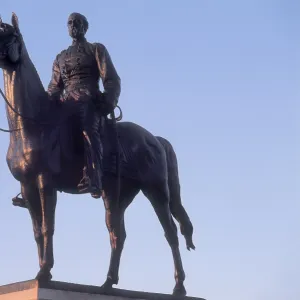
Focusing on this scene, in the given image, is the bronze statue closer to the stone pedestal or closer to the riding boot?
the riding boot

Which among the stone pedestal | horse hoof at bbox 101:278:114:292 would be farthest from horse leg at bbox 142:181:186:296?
the stone pedestal

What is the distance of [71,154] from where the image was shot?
12617 mm

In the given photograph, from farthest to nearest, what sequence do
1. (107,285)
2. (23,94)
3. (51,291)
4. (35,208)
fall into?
(107,285)
(35,208)
(23,94)
(51,291)

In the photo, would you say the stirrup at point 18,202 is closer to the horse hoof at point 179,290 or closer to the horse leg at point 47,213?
the horse leg at point 47,213

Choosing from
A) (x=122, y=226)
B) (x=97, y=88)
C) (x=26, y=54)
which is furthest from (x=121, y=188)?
(x=26, y=54)

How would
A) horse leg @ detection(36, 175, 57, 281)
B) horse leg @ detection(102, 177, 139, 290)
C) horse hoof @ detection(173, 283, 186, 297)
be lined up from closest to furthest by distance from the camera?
horse leg @ detection(36, 175, 57, 281)
horse leg @ detection(102, 177, 139, 290)
horse hoof @ detection(173, 283, 186, 297)

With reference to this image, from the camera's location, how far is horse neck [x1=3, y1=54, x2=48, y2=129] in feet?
40.2

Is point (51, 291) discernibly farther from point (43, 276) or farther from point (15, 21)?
point (15, 21)

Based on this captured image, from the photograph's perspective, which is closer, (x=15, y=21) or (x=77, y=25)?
(x=15, y=21)

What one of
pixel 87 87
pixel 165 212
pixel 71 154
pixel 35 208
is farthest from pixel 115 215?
pixel 87 87

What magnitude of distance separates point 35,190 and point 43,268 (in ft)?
3.94

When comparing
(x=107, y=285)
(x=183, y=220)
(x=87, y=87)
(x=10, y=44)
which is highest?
(x=10, y=44)

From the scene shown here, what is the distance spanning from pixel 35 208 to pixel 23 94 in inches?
65.9

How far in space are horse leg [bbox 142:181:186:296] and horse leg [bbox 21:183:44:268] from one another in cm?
202
